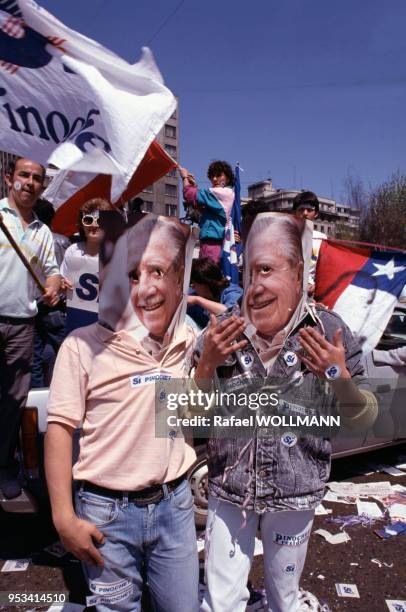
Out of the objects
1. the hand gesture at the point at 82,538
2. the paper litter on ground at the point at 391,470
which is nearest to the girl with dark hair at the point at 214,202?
the paper litter on ground at the point at 391,470

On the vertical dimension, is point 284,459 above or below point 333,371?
below

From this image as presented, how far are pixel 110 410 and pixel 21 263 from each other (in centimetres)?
204

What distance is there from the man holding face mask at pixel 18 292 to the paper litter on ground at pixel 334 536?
7.19ft

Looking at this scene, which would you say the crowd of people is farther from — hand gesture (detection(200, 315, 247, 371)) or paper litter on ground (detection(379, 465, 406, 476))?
paper litter on ground (detection(379, 465, 406, 476))

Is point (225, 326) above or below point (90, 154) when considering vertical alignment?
below

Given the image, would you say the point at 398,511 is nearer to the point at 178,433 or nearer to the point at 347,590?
the point at 347,590

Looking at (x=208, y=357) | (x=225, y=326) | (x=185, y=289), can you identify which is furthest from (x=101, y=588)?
(x=185, y=289)

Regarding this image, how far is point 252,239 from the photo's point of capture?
6.73 feet

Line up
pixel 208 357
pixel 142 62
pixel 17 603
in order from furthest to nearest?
pixel 17 603, pixel 142 62, pixel 208 357

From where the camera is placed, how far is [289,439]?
1928 mm

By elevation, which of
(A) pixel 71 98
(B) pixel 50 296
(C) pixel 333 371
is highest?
(A) pixel 71 98

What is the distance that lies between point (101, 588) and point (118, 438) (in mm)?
503

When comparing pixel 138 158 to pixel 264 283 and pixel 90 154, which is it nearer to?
pixel 90 154

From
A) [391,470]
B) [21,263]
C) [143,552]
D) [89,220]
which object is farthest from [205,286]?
[391,470]
